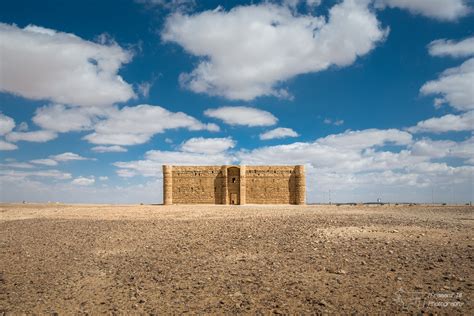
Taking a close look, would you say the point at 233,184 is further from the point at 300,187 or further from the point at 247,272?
the point at 247,272

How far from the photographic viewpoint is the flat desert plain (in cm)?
604

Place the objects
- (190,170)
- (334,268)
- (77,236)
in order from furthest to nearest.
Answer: (190,170) < (77,236) < (334,268)

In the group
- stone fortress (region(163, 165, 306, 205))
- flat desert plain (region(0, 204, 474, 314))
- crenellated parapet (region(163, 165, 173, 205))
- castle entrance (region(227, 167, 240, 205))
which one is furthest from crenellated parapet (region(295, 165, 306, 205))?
flat desert plain (region(0, 204, 474, 314))

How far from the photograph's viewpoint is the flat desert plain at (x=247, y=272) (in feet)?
19.8

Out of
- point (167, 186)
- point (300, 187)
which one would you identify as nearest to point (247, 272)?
point (300, 187)

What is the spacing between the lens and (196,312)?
5898 millimetres

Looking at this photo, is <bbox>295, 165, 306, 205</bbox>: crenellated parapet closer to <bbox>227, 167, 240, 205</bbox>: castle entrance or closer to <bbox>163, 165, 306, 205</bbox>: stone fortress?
<bbox>163, 165, 306, 205</bbox>: stone fortress

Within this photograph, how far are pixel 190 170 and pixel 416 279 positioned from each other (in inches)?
1332

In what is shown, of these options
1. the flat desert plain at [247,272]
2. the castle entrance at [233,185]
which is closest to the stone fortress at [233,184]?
the castle entrance at [233,185]

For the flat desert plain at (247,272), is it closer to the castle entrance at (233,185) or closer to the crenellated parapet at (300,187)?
the crenellated parapet at (300,187)

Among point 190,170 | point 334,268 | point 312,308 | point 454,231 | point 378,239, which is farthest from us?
point 190,170

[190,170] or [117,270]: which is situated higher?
[190,170]

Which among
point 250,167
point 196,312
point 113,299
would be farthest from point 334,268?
point 250,167

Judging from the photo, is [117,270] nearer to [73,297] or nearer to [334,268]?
[73,297]
